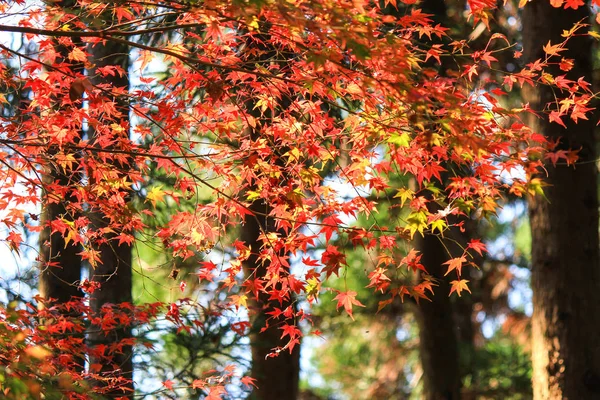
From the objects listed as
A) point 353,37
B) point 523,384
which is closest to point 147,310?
point 353,37

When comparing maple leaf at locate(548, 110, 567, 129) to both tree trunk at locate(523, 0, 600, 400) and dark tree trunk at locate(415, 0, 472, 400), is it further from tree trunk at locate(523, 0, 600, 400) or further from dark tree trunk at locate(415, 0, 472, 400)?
dark tree trunk at locate(415, 0, 472, 400)

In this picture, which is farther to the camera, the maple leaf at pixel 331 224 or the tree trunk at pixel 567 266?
the tree trunk at pixel 567 266

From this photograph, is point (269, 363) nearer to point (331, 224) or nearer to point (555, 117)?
point (331, 224)

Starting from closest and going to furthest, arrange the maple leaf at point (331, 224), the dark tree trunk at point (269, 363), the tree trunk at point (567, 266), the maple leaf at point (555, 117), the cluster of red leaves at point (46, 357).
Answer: the cluster of red leaves at point (46, 357) → the maple leaf at point (331, 224) → the maple leaf at point (555, 117) → the tree trunk at point (567, 266) → the dark tree trunk at point (269, 363)

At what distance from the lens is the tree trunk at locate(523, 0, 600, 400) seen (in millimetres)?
6008

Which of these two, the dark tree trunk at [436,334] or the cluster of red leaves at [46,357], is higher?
the dark tree trunk at [436,334]

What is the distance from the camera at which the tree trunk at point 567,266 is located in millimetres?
6008

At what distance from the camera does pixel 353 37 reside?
2.96m

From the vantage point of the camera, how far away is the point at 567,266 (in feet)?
20.2

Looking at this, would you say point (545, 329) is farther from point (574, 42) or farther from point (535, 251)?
point (574, 42)

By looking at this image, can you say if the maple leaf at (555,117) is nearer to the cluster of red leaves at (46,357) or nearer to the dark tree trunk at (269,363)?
the cluster of red leaves at (46,357)

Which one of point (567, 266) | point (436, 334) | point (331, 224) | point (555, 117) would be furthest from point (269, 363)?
point (555, 117)

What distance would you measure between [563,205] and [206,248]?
3.21 meters

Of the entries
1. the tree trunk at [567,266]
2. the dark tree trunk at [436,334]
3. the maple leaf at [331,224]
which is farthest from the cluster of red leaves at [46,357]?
the dark tree trunk at [436,334]
